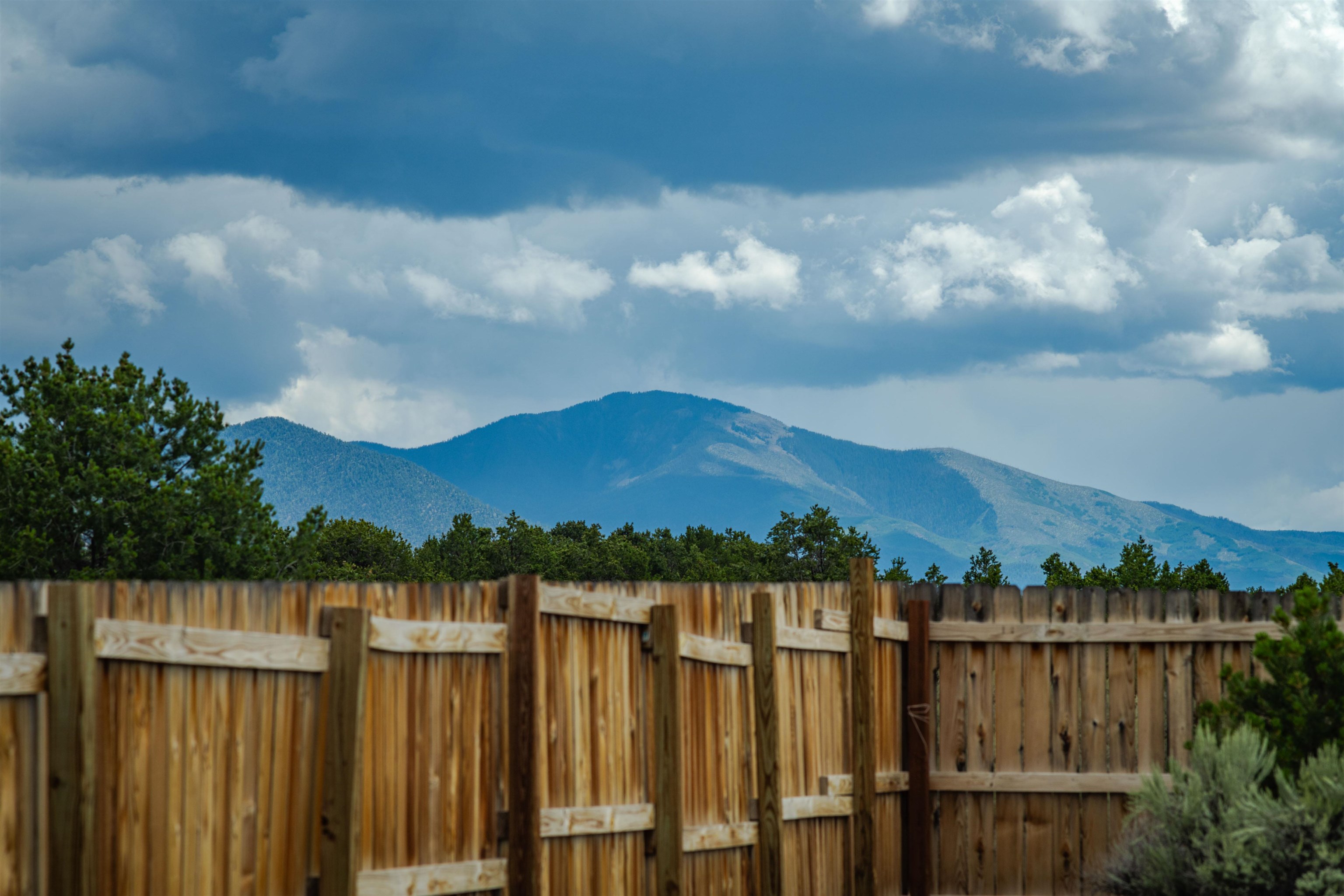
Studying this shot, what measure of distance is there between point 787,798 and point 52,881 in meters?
4.73

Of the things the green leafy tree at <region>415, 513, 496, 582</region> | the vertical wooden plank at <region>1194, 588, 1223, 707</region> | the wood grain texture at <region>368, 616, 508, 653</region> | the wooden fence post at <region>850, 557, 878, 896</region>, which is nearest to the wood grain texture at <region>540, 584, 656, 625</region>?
the wood grain texture at <region>368, 616, 508, 653</region>

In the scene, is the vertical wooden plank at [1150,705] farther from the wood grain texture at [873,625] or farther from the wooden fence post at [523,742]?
the wooden fence post at [523,742]

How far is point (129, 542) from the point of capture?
22656 mm

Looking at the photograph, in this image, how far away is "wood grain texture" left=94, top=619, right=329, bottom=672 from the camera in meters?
5.74

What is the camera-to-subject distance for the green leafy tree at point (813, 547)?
52.4 metres

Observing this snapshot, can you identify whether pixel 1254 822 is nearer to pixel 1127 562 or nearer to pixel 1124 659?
pixel 1124 659

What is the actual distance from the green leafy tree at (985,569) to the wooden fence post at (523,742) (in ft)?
126

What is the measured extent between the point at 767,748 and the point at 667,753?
998mm

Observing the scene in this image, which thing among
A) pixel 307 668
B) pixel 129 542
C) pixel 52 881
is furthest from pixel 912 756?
pixel 129 542

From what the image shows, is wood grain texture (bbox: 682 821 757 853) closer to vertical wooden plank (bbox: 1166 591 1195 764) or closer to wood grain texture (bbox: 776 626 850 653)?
wood grain texture (bbox: 776 626 850 653)

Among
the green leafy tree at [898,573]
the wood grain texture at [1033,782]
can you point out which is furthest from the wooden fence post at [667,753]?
the green leafy tree at [898,573]

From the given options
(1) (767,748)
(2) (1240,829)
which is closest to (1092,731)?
(2) (1240,829)

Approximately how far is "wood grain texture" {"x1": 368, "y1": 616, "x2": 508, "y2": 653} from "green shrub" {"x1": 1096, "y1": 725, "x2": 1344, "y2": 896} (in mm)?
3771

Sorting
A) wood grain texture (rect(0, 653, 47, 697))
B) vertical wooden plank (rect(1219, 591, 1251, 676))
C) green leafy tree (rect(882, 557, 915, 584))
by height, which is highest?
wood grain texture (rect(0, 653, 47, 697))
